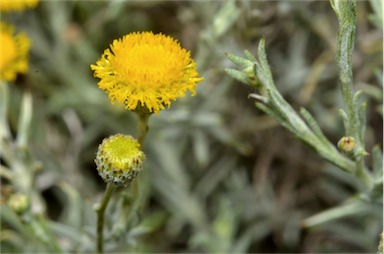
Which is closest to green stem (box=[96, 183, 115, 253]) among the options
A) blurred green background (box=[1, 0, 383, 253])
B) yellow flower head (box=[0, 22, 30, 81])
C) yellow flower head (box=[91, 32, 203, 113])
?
yellow flower head (box=[91, 32, 203, 113])

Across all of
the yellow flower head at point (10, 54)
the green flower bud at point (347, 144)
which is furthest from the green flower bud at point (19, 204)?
the green flower bud at point (347, 144)

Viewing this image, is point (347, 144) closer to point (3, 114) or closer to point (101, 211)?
point (101, 211)

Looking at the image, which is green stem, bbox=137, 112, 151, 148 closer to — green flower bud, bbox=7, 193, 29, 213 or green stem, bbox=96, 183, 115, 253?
green stem, bbox=96, 183, 115, 253

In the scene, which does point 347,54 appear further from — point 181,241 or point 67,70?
point 67,70

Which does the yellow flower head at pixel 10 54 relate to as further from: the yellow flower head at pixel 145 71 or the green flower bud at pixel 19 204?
the yellow flower head at pixel 145 71

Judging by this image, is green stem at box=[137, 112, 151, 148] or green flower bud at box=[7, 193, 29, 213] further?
green flower bud at box=[7, 193, 29, 213]

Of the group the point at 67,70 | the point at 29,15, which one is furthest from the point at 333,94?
the point at 29,15
